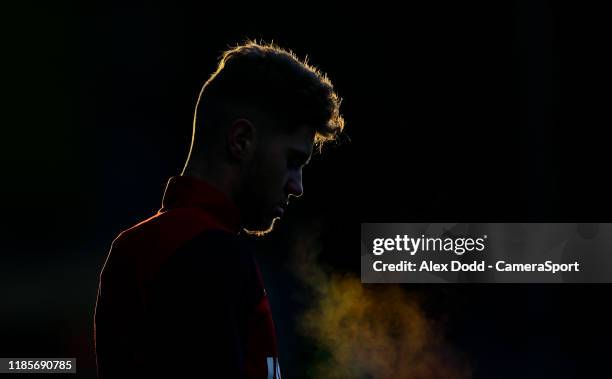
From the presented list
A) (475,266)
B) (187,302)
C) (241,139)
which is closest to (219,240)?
(187,302)

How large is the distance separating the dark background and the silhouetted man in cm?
645

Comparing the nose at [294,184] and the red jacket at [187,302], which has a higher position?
the nose at [294,184]

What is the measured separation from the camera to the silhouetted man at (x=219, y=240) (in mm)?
944

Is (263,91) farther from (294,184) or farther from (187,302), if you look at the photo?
(187,302)

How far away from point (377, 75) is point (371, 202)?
160cm

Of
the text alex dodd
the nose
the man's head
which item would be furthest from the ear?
the text alex dodd

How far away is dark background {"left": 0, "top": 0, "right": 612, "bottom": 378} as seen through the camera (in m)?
7.38

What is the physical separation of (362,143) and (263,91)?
6692mm

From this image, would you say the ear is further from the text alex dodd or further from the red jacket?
the text alex dodd

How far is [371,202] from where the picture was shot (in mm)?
7816

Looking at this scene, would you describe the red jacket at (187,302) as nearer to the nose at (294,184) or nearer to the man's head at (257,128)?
the man's head at (257,128)

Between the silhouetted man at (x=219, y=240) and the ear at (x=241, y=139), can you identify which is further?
the ear at (x=241, y=139)

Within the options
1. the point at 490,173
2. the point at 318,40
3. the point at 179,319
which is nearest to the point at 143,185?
the point at 318,40

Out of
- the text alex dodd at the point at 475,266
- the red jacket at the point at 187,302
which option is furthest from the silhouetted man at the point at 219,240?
the text alex dodd at the point at 475,266
